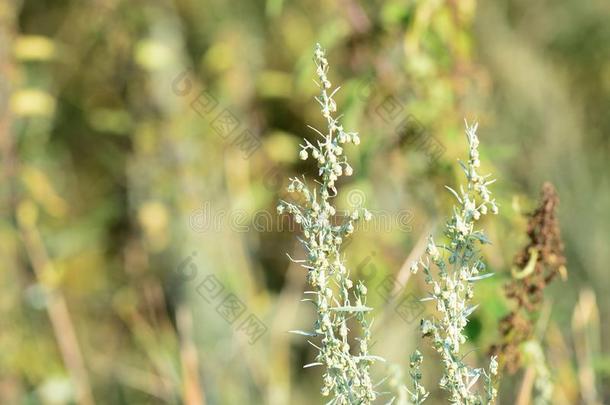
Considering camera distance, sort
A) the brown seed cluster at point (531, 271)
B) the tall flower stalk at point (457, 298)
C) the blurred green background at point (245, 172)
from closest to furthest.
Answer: the tall flower stalk at point (457, 298) < the brown seed cluster at point (531, 271) < the blurred green background at point (245, 172)

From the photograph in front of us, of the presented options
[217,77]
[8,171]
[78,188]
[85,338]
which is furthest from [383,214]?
[78,188]

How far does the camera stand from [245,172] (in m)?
3.73

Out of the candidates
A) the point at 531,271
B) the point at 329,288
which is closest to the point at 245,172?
the point at 531,271

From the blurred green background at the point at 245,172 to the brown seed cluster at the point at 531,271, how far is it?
0.57 metres

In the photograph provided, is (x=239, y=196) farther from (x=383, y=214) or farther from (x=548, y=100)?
(x=548, y=100)

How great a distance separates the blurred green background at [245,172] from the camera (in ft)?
9.23

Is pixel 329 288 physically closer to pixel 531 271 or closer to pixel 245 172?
pixel 531 271

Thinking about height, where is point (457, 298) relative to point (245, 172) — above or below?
below

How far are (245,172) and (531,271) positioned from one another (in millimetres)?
2055

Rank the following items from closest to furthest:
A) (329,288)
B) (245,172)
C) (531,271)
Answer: (329,288)
(531,271)
(245,172)

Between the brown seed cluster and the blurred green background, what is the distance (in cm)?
57

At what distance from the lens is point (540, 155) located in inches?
140

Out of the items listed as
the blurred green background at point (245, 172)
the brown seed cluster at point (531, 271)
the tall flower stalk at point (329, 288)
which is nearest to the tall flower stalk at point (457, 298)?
the tall flower stalk at point (329, 288)

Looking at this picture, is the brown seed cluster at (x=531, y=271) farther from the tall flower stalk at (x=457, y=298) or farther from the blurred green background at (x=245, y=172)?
the blurred green background at (x=245, y=172)
